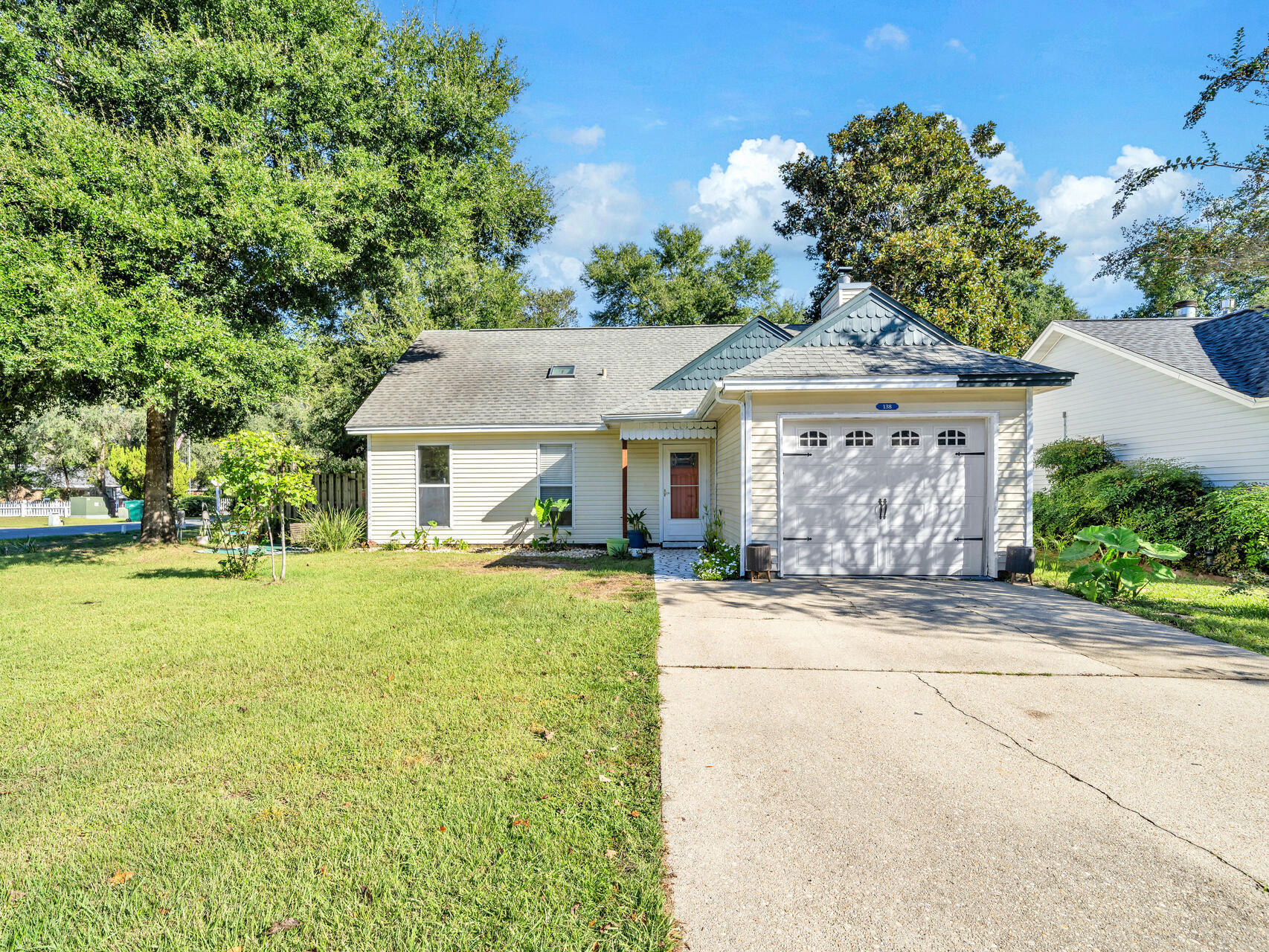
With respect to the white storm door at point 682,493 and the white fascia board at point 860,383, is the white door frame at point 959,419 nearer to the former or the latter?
the white fascia board at point 860,383

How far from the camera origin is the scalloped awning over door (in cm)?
1175

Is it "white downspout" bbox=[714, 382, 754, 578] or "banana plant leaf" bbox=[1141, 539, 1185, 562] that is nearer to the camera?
"banana plant leaf" bbox=[1141, 539, 1185, 562]

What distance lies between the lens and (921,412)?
28.9ft

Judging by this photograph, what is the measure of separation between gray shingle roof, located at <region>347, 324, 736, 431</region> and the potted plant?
7.49 ft

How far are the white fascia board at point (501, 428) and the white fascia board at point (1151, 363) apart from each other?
38.2 ft

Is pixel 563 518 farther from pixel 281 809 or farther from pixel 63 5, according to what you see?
pixel 63 5

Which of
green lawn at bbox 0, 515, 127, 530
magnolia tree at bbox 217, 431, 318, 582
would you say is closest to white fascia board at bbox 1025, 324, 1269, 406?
magnolia tree at bbox 217, 431, 318, 582

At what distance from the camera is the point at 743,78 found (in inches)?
501

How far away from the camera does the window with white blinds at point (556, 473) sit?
13.6 m

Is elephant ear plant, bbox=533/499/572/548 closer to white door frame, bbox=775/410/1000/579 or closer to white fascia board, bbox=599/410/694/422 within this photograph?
white fascia board, bbox=599/410/694/422

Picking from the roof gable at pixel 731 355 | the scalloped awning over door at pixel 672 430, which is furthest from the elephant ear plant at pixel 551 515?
the roof gable at pixel 731 355

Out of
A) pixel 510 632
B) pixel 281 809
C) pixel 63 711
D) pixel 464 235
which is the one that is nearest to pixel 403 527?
pixel 464 235

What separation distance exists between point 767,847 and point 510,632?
3741mm

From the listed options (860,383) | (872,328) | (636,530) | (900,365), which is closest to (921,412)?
(900,365)
